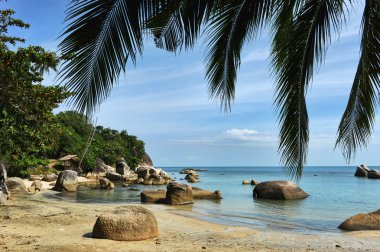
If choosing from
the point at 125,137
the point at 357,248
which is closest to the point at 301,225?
the point at 357,248

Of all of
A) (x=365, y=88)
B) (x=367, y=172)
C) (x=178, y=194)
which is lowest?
(x=178, y=194)

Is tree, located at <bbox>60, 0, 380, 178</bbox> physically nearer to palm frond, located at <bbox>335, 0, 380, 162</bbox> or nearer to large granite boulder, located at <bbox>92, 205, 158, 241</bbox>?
palm frond, located at <bbox>335, 0, 380, 162</bbox>

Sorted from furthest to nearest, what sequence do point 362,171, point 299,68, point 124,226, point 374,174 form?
1. point 362,171
2. point 374,174
3. point 124,226
4. point 299,68

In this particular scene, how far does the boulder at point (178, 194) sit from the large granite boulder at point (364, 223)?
331 inches

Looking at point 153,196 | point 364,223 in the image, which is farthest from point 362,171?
point 364,223

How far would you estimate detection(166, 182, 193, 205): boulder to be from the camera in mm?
19031

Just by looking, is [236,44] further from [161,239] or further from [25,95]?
[25,95]

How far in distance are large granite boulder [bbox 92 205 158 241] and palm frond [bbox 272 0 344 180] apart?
15.4 feet

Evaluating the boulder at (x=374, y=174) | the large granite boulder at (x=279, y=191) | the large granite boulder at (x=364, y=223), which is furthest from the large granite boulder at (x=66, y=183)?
the boulder at (x=374, y=174)

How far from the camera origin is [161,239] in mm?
8633

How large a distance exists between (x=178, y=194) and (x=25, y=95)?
9897 millimetres

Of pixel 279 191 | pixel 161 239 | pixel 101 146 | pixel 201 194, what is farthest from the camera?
pixel 101 146

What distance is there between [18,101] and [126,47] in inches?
368

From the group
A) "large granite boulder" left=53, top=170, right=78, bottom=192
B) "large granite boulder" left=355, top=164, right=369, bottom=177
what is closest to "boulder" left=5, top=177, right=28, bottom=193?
"large granite boulder" left=53, top=170, right=78, bottom=192
